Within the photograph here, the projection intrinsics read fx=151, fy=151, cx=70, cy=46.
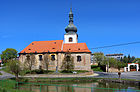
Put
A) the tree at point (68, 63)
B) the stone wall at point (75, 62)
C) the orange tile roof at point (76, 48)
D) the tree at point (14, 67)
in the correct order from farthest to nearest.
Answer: the orange tile roof at point (76, 48) < the stone wall at point (75, 62) < the tree at point (68, 63) < the tree at point (14, 67)

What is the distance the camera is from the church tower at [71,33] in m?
59.3

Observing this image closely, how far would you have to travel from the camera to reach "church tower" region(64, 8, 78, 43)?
5934cm

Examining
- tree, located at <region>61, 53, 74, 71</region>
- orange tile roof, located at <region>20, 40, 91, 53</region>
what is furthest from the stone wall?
tree, located at <region>61, 53, 74, 71</region>

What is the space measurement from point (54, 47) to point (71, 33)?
39.7 ft

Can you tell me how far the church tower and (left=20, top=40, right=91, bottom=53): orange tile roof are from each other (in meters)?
7.03

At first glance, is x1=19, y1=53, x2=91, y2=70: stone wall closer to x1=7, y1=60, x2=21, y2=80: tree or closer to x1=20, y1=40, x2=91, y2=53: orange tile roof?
x1=20, y1=40, x2=91, y2=53: orange tile roof

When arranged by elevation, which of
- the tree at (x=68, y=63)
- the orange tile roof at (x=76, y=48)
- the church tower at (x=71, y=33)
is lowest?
the tree at (x=68, y=63)

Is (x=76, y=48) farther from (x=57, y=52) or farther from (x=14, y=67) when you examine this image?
(x=14, y=67)

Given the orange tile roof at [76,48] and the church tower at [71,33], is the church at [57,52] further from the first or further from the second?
the church tower at [71,33]

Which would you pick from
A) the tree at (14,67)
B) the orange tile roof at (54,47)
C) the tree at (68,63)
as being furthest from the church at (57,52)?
the tree at (14,67)

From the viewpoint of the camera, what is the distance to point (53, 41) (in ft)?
178

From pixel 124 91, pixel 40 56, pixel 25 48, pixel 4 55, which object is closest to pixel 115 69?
pixel 40 56

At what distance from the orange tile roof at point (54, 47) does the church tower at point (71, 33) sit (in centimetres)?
703

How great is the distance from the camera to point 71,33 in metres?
60.1
